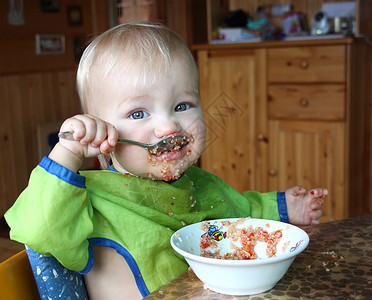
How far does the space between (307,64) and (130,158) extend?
6.51 feet

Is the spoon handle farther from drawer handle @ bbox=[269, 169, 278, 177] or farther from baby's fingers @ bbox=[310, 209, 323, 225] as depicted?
drawer handle @ bbox=[269, 169, 278, 177]

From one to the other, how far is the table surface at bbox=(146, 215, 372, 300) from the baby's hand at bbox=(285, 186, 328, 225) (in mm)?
241

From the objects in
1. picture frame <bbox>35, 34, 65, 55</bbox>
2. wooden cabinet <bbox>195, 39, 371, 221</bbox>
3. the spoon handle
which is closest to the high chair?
the spoon handle

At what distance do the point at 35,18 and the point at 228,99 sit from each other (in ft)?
4.36

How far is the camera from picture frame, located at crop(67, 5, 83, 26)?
3.32m

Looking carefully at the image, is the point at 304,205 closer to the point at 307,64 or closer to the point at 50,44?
the point at 307,64

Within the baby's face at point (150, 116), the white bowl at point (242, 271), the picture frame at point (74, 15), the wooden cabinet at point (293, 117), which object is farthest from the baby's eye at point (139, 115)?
the picture frame at point (74, 15)

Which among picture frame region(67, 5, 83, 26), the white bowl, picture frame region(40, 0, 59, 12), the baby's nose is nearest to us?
the white bowl

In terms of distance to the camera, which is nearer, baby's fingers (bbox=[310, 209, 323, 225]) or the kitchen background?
baby's fingers (bbox=[310, 209, 323, 225])

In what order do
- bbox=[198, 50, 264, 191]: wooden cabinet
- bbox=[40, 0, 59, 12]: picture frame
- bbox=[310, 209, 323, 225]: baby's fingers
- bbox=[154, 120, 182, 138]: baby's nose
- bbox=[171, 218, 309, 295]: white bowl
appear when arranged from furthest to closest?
bbox=[40, 0, 59, 12]: picture frame → bbox=[198, 50, 264, 191]: wooden cabinet → bbox=[310, 209, 323, 225]: baby's fingers → bbox=[154, 120, 182, 138]: baby's nose → bbox=[171, 218, 309, 295]: white bowl

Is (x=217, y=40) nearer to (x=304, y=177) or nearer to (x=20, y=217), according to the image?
(x=304, y=177)

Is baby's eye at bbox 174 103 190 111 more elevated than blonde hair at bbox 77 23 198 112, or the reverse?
blonde hair at bbox 77 23 198 112

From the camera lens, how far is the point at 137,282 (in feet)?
2.86

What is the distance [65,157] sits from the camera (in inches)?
30.4
